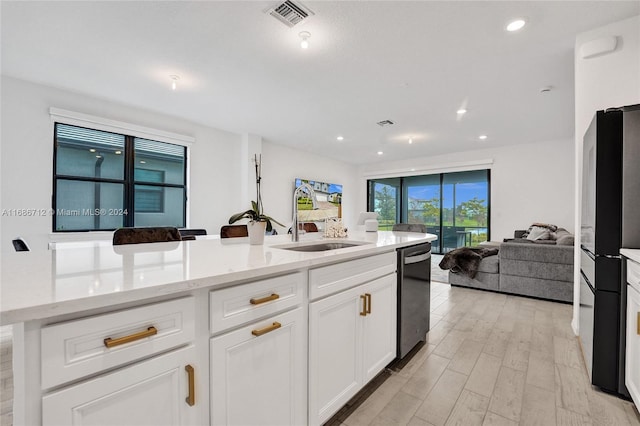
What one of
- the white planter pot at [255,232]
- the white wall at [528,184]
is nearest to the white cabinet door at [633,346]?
the white planter pot at [255,232]

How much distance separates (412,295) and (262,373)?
1.35 m

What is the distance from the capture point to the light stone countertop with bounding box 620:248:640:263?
1.40 metres

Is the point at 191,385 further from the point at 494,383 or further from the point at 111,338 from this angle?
the point at 494,383

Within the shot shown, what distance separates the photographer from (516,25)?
2.29 metres

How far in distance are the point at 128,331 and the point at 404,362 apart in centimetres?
189

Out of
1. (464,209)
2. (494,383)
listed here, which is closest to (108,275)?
(494,383)

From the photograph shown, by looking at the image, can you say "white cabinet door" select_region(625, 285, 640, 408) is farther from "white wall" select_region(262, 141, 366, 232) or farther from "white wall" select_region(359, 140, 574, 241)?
"white wall" select_region(262, 141, 366, 232)

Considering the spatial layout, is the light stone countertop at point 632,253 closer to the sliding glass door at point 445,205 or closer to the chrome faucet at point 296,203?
the chrome faucet at point 296,203

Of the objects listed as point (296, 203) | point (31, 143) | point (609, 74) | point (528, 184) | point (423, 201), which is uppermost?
point (609, 74)

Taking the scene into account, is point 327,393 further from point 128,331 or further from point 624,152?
point 624,152

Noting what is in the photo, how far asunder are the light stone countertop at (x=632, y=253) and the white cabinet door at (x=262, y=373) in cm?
165

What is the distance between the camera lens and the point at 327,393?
4.40 feet

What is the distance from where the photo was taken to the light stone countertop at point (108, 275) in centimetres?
62

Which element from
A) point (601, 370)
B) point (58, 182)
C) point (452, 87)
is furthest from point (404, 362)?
point (58, 182)
